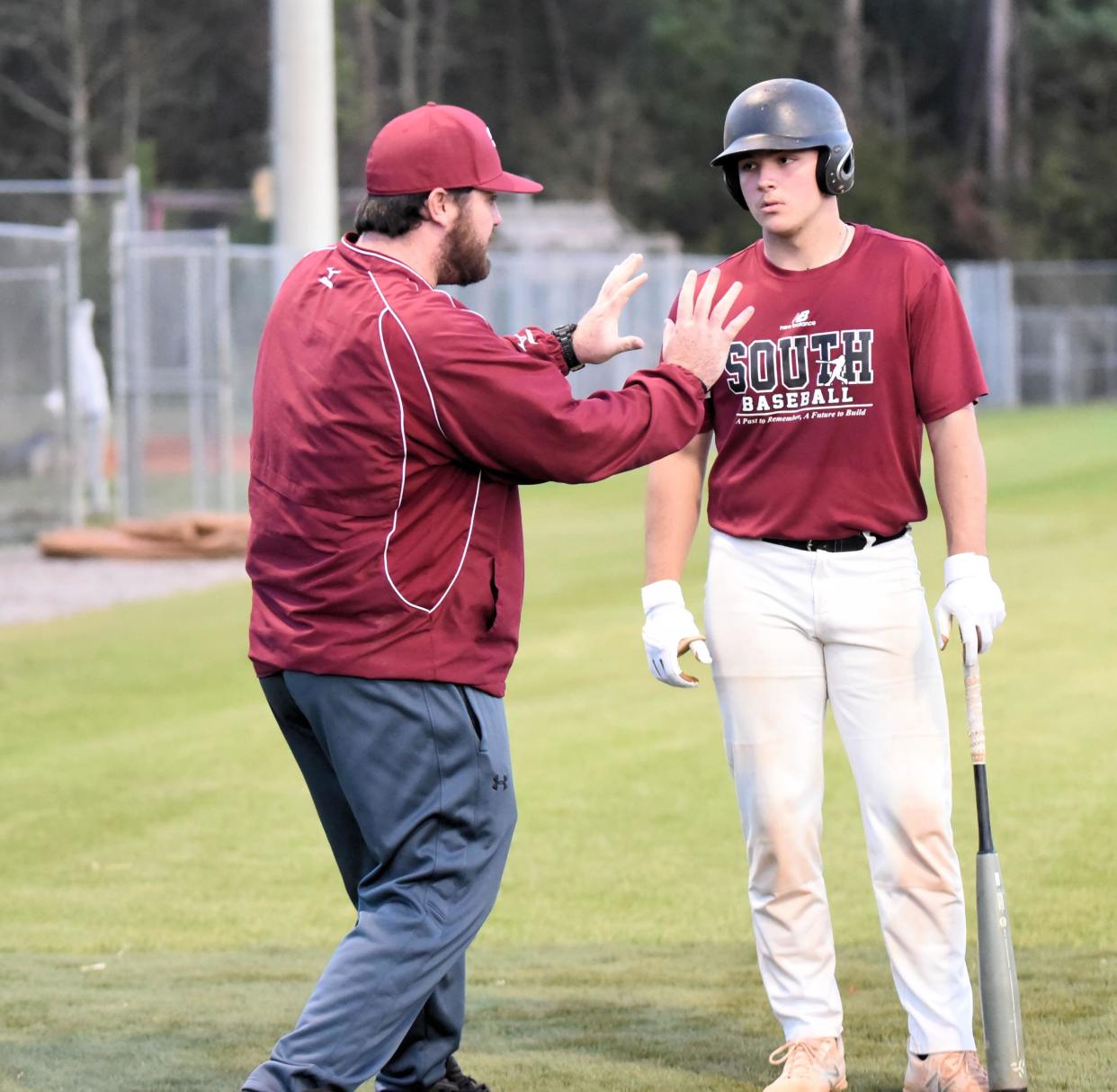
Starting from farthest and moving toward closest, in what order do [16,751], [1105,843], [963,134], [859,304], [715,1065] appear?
[963,134] < [16,751] < [1105,843] < [715,1065] < [859,304]

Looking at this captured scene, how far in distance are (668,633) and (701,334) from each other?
2.64ft

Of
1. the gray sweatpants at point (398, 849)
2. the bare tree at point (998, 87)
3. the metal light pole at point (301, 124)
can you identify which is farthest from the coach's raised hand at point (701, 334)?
the bare tree at point (998, 87)

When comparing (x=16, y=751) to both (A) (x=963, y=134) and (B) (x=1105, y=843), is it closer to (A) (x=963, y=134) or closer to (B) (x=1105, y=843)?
(B) (x=1105, y=843)

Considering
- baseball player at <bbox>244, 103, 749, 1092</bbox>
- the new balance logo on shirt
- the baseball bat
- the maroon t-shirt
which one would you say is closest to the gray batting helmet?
the maroon t-shirt

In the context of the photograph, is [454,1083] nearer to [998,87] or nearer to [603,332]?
[603,332]

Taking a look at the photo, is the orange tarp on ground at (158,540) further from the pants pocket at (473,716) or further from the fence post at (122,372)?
the pants pocket at (473,716)

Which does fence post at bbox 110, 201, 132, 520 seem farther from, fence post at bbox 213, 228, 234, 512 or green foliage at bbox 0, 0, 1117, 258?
green foliage at bbox 0, 0, 1117, 258

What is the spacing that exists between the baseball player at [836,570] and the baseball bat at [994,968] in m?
0.07

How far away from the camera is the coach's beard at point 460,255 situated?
13.3 feet

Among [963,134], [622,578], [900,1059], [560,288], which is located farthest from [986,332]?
[900,1059]

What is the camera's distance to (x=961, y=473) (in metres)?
4.43

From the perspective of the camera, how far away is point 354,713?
3939mm

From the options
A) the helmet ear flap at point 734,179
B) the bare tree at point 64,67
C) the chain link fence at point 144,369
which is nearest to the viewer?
the helmet ear flap at point 734,179

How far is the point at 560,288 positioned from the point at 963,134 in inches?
1345
